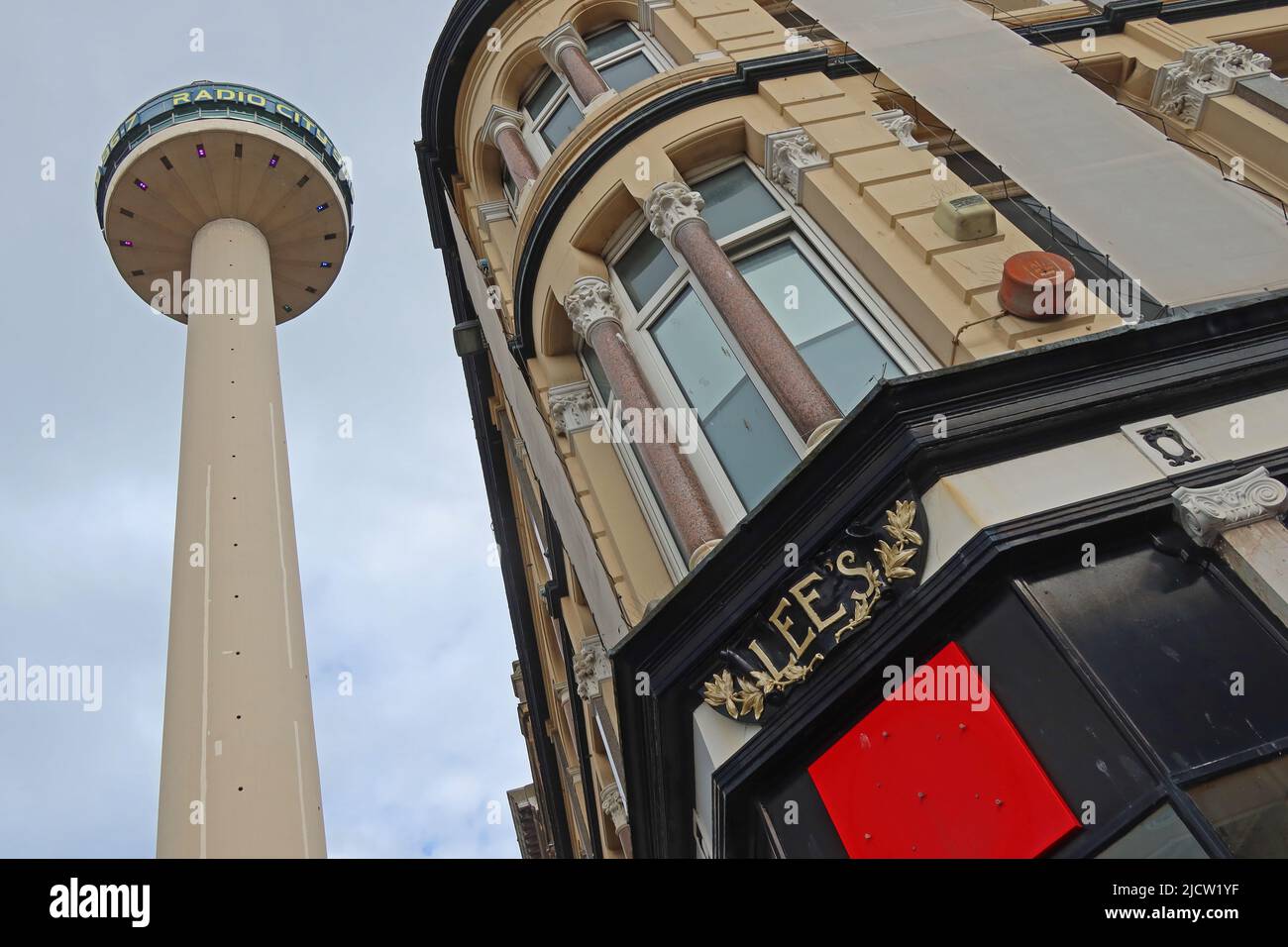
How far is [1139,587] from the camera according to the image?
7965 mm

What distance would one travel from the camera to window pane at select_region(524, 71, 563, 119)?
1866 cm

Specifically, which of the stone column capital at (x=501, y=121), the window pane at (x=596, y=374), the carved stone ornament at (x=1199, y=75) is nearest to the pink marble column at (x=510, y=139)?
the stone column capital at (x=501, y=121)

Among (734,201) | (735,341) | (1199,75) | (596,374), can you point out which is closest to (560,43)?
(734,201)

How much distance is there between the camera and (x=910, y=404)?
9.01 metres

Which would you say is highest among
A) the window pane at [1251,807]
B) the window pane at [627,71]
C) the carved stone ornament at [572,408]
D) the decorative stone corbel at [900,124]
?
the window pane at [627,71]

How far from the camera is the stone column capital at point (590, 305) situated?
47.1 ft

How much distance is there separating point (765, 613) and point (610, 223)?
23.7 feet

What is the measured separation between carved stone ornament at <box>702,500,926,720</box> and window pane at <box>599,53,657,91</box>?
413 inches

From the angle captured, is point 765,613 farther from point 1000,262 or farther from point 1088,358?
point 1000,262

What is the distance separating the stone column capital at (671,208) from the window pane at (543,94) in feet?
18.2

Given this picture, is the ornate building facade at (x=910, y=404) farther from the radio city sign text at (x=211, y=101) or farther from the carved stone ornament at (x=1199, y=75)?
the radio city sign text at (x=211, y=101)

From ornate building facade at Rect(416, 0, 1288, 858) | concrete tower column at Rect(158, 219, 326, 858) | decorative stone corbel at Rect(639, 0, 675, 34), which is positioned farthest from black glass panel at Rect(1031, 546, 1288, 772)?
concrete tower column at Rect(158, 219, 326, 858)

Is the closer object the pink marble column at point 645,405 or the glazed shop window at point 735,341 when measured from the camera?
the pink marble column at point 645,405
